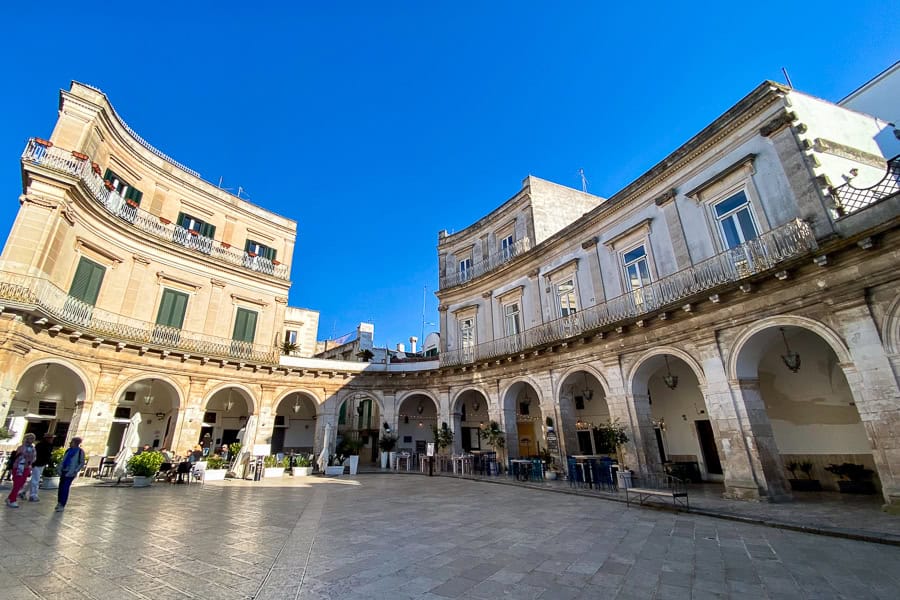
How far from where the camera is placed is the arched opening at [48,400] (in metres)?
13.5

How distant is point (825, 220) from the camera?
855 cm

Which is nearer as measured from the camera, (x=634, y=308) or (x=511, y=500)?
(x=511, y=500)

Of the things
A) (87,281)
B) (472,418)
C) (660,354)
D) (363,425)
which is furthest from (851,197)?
(363,425)

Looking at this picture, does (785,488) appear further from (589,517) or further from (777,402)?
(589,517)

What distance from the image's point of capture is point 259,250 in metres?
21.0

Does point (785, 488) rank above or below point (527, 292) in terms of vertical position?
below

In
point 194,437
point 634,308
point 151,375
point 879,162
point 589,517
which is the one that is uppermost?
point 879,162

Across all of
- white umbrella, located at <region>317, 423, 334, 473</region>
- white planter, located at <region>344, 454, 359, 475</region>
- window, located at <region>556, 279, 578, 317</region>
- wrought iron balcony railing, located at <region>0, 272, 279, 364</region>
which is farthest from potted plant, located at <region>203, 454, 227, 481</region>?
window, located at <region>556, 279, 578, 317</region>

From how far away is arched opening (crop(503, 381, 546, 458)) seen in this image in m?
16.9

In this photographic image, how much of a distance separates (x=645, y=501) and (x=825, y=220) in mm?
7426

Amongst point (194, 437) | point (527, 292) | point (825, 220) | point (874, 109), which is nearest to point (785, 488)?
point (825, 220)

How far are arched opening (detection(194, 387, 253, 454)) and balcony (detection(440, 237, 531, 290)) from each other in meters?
12.0

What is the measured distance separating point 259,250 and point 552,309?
51.6 feet

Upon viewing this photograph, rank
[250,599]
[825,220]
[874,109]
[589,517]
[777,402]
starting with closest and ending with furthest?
[250,599], [589,517], [825,220], [777,402], [874,109]
